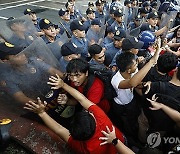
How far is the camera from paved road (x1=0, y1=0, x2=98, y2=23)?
41.8 ft

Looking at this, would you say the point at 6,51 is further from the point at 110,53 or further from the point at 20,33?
the point at 110,53

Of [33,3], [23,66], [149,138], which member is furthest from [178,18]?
[33,3]

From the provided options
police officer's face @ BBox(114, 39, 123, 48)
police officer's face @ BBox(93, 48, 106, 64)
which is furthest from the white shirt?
police officer's face @ BBox(114, 39, 123, 48)

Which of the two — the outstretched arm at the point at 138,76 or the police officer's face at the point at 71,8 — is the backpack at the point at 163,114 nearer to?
the outstretched arm at the point at 138,76

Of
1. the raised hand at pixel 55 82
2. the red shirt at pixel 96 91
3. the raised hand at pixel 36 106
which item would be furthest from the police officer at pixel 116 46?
the raised hand at pixel 36 106

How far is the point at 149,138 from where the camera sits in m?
2.67

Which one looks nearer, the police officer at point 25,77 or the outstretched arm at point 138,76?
the police officer at point 25,77

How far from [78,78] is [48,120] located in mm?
554

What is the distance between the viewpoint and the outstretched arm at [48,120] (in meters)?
2.32

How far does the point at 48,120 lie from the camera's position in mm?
2395

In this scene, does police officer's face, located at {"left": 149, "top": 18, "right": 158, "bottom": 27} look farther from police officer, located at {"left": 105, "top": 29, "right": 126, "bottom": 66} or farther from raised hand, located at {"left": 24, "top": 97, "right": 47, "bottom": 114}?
raised hand, located at {"left": 24, "top": 97, "right": 47, "bottom": 114}

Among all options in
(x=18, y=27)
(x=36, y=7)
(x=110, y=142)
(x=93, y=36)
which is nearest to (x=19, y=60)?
(x=110, y=142)

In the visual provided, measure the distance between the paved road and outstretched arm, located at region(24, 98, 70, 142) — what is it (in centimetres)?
998

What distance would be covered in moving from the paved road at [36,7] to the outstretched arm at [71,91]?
9.85 m
